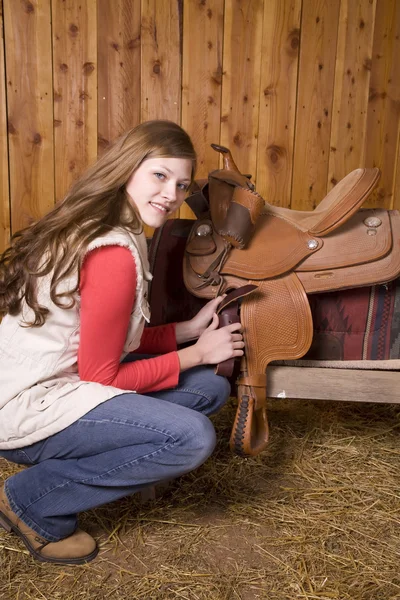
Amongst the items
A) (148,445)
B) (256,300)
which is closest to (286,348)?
(256,300)

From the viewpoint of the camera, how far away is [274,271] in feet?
5.08

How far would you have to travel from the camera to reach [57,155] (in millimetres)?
2799

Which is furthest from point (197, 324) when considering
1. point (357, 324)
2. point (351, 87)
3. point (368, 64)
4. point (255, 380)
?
point (368, 64)

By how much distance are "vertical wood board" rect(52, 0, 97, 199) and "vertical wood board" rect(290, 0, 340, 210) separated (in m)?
1.04

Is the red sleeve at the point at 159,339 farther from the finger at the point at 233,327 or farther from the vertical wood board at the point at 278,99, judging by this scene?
the vertical wood board at the point at 278,99

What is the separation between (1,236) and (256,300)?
1759 millimetres

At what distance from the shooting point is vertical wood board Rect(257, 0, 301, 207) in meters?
2.81

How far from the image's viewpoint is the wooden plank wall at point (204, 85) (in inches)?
106

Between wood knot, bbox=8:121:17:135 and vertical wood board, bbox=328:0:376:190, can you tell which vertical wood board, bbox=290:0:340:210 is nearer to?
vertical wood board, bbox=328:0:376:190

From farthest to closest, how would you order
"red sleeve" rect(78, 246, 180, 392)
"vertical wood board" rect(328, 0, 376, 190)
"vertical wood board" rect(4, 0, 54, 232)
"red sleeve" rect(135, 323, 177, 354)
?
"vertical wood board" rect(328, 0, 376, 190)
"vertical wood board" rect(4, 0, 54, 232)
"red sleeve" rect(135, 323, 177, 354)
"red sleeve" rect(78, 246, 180, 392)

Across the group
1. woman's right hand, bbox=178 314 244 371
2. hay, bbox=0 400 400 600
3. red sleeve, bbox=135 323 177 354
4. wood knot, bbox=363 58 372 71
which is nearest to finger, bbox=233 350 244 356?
woman's right hand, bbox=178 314 244 371

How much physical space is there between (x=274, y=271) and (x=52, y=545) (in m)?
0.90

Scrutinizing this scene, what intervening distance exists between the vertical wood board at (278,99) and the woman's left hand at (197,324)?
5.02 feet

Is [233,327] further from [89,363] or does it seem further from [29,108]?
[29,108]
